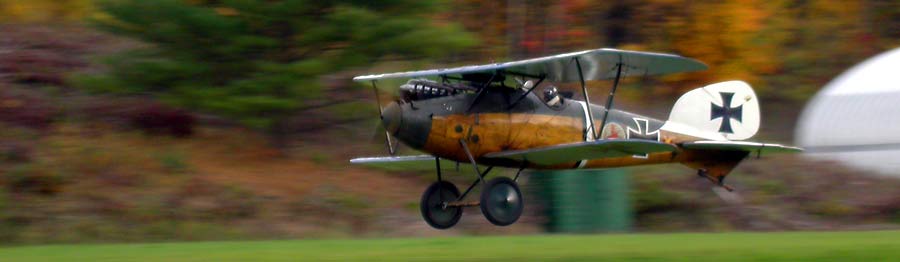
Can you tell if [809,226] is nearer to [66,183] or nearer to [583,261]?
[583,261]

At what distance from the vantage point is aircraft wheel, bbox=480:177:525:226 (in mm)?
16016

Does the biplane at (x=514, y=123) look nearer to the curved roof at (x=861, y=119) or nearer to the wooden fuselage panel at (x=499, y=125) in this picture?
the wooden fuselage panel at (x=499, y=125)

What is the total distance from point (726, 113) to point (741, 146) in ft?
3.95

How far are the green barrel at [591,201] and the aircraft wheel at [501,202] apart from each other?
672 centimetres

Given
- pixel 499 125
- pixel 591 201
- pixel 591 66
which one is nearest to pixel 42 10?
pixel 591 201

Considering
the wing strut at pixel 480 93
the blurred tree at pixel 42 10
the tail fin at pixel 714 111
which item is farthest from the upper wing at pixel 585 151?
the blurred tree at pixel 42 10

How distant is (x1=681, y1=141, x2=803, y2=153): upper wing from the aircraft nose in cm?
443

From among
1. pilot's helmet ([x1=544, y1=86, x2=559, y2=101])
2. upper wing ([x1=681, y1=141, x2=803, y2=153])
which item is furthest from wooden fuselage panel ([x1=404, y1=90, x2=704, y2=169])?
upper wing ([x1=681, y1=141, x2=803, y2=153])

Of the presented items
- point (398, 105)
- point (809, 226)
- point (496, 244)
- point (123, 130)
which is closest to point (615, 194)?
point (809, 226)

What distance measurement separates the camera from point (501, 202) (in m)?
16.1

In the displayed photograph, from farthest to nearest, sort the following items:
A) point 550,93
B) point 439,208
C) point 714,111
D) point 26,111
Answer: point 26,111 → point 714,111 → point 439,208 → point 550,93

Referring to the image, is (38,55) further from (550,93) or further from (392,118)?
(550,93)

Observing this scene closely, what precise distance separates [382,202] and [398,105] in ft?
29.8

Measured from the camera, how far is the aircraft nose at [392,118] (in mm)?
15711
